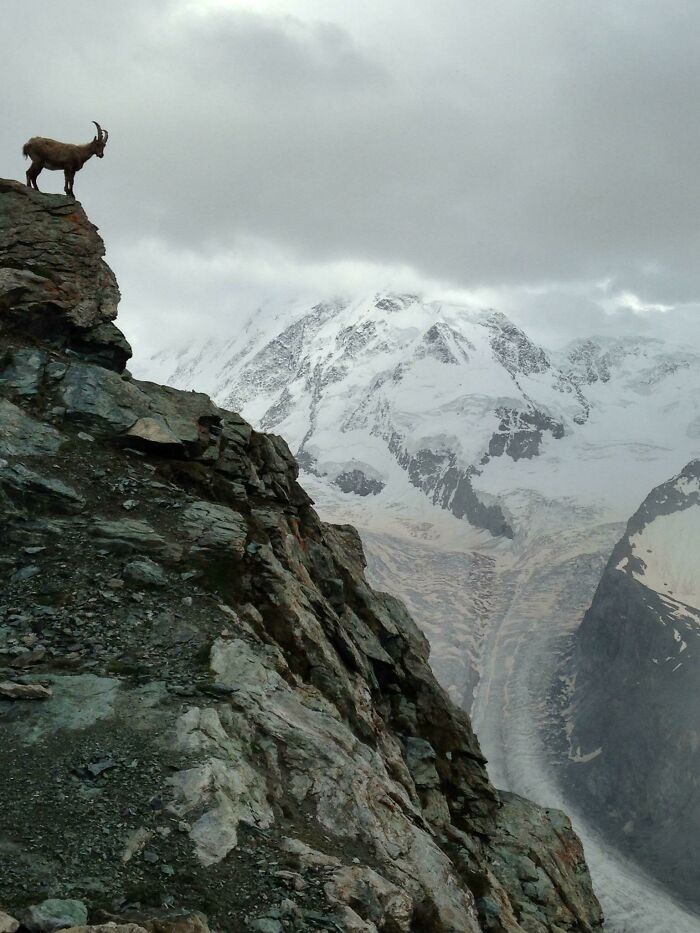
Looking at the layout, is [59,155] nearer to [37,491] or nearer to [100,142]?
[100,142]

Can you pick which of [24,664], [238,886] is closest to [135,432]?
[24,664]

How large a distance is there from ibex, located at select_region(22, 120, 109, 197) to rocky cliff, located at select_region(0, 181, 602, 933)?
3.07 feet

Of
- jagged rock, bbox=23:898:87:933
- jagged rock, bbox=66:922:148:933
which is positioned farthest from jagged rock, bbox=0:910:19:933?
jagged rock, bbox=66:922:148:933

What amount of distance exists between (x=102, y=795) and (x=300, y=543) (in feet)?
38.4

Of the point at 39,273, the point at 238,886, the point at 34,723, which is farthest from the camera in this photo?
the point at 39,273

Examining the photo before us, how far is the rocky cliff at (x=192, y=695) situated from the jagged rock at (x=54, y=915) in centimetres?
3

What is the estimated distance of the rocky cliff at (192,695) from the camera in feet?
34.4

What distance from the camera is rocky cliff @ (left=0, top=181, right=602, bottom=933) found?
10484 mm

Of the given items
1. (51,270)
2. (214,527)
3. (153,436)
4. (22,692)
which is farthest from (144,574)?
(51,270)

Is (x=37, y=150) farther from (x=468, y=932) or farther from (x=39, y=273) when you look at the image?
(x=468, y=932)

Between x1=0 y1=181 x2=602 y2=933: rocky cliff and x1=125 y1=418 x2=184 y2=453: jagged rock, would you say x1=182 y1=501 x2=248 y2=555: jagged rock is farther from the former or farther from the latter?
x1=125 y1=418 x2=184 y2=453: jagged rock

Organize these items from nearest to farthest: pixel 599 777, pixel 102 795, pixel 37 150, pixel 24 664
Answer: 1. pixel 102 795
2. pixel 24 664
3. pixel 37 150
4. pixel 599 777

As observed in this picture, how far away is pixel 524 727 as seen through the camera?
7082 inches

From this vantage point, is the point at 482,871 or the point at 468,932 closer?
the point at 468,932
